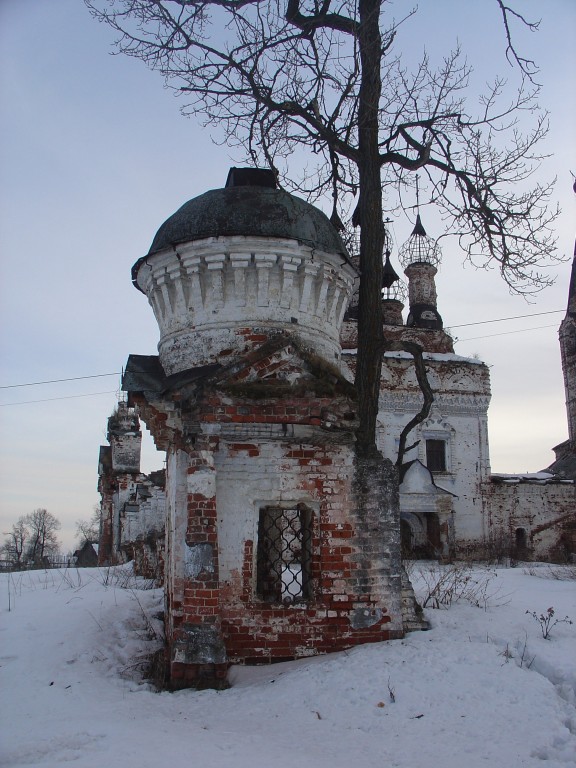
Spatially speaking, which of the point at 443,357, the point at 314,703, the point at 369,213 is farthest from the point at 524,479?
the point at 314,703

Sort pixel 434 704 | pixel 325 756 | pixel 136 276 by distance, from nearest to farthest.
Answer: pixel 325 756, pixel 434 704, pixel 136 276

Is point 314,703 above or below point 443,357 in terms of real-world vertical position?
below

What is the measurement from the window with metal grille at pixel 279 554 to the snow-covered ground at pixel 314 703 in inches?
28.2

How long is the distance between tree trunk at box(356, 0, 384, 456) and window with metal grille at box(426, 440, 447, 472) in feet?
54.0

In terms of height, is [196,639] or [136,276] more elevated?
[136,276]

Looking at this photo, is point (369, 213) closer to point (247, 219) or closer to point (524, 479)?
point (247, 219)

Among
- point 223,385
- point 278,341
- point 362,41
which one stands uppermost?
point 362,41

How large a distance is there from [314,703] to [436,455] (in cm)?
1907

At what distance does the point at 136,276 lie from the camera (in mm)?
7723

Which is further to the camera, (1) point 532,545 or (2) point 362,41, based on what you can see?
(1) point 532,545

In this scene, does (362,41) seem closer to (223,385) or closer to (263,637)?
(223,385)

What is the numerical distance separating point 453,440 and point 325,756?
20.1m

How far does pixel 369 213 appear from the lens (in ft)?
25.8

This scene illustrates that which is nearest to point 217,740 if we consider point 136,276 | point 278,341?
point 278,341
